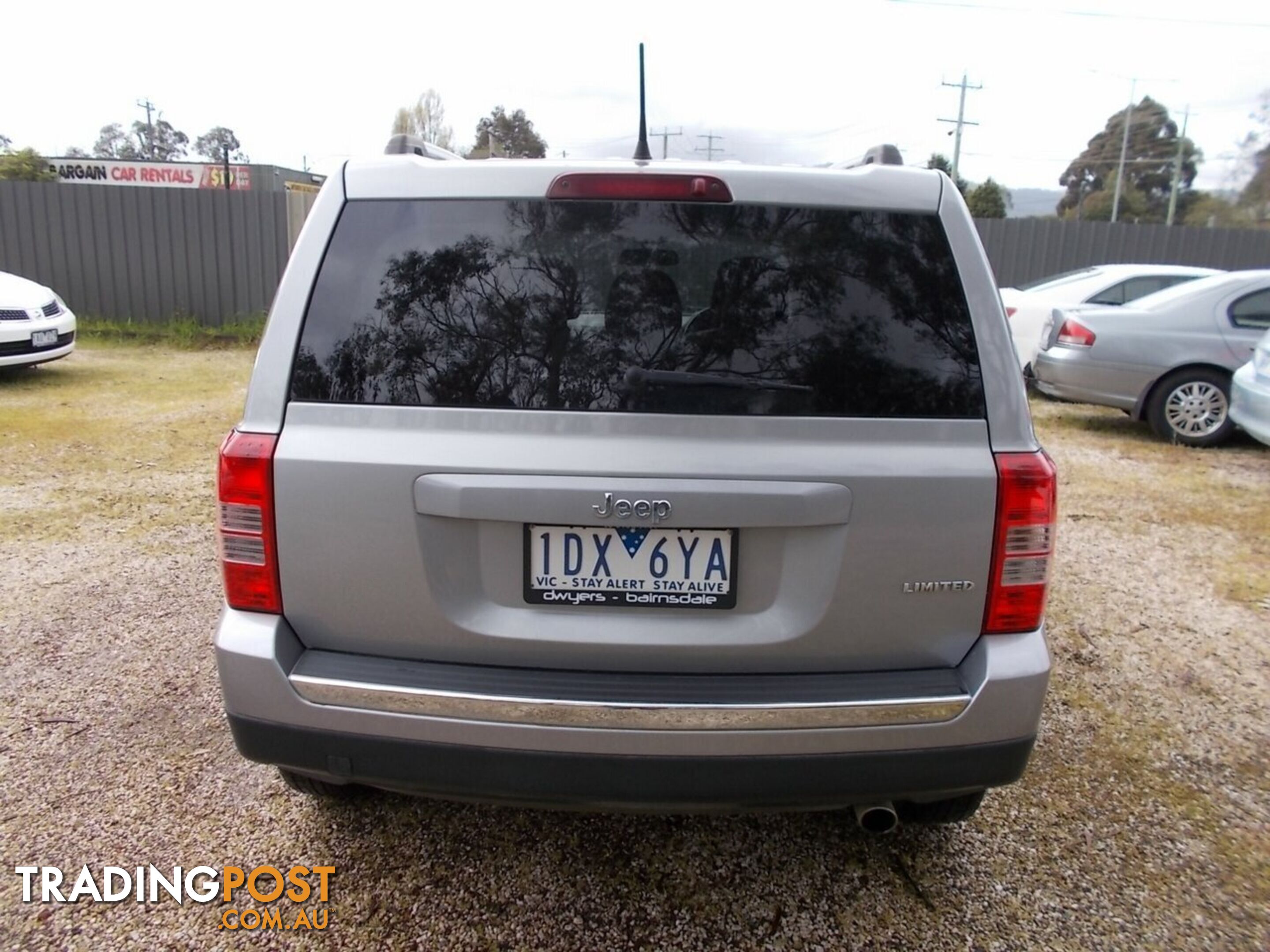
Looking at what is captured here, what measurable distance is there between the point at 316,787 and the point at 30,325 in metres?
8.69

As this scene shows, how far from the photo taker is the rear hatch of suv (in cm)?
198

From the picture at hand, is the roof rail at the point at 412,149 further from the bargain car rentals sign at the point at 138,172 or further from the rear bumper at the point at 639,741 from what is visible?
the bargain car rentals sign at the point at 138,172

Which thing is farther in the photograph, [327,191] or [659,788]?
[327,191]

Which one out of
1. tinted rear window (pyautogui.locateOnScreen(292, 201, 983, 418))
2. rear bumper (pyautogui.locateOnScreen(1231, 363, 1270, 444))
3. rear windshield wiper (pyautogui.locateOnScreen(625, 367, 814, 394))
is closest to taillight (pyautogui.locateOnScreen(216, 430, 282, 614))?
tinted rear window (pyautogui.locateOnScreen(292, 201, 983, 418))

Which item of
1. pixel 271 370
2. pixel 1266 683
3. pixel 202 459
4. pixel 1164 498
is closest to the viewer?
pixel 271 370

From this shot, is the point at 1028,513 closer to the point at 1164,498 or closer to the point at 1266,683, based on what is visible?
the point at 1266,683

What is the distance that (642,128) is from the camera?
2656 millimetres

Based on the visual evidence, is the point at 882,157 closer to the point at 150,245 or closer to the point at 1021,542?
the point at 1021,542

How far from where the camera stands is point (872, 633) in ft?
6.66

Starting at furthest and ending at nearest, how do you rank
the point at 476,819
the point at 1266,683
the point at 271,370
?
the point at 1266,683 < the point at 476,819 < the point at 271,370

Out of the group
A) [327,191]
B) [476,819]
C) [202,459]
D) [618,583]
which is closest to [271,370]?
[327,191]

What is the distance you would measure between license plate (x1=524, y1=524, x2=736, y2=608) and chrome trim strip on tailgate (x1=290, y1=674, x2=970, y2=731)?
220mm

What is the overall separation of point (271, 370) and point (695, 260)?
3.23 ft

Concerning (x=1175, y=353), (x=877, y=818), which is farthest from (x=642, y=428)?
(x=1175, y=353)
